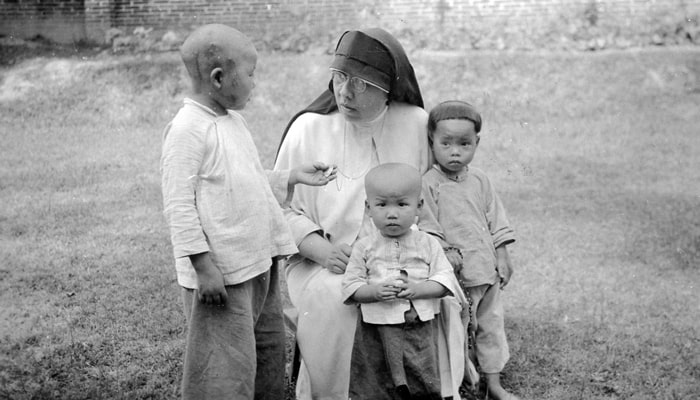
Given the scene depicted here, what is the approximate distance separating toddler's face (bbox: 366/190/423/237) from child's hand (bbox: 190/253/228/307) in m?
0.88

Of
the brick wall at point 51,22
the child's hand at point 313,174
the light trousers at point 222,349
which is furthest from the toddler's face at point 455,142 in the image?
the brick wall at point 51,22

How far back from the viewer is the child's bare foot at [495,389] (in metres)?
4.42

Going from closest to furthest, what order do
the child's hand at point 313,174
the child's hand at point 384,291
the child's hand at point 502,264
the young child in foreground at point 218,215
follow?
1. the young child in foreground at point 218,215
2. the child's hand at point 384,291
3. the child's hand at point 313,174
4. the child's hand at point 502,264

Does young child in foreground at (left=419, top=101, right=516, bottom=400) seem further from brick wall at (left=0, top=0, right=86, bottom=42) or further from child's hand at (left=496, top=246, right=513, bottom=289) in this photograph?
brick wall at (left=0, top=0, right=86, bottom=42)

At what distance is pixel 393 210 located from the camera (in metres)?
3.81

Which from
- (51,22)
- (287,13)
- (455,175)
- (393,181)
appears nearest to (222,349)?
(393,181)

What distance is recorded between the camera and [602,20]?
13.0 metres

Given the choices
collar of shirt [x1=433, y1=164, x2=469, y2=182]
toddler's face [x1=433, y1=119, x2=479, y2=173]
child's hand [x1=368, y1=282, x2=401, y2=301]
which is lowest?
child's hand [x1=368, y1=282, x2=401, y2=301]

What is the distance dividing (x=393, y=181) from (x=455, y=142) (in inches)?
23.3

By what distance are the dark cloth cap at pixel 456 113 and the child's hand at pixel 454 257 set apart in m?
0.65

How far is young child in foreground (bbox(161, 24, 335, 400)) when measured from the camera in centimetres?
→ 326

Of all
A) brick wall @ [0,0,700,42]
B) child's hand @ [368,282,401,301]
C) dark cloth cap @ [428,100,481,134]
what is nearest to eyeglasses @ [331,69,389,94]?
dark cloth cap @ [428,100,481,134]

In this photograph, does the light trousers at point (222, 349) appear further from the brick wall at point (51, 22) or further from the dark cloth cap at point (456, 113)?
the brick wall at point (51, 22)

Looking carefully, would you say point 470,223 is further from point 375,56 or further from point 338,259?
point 375,56
